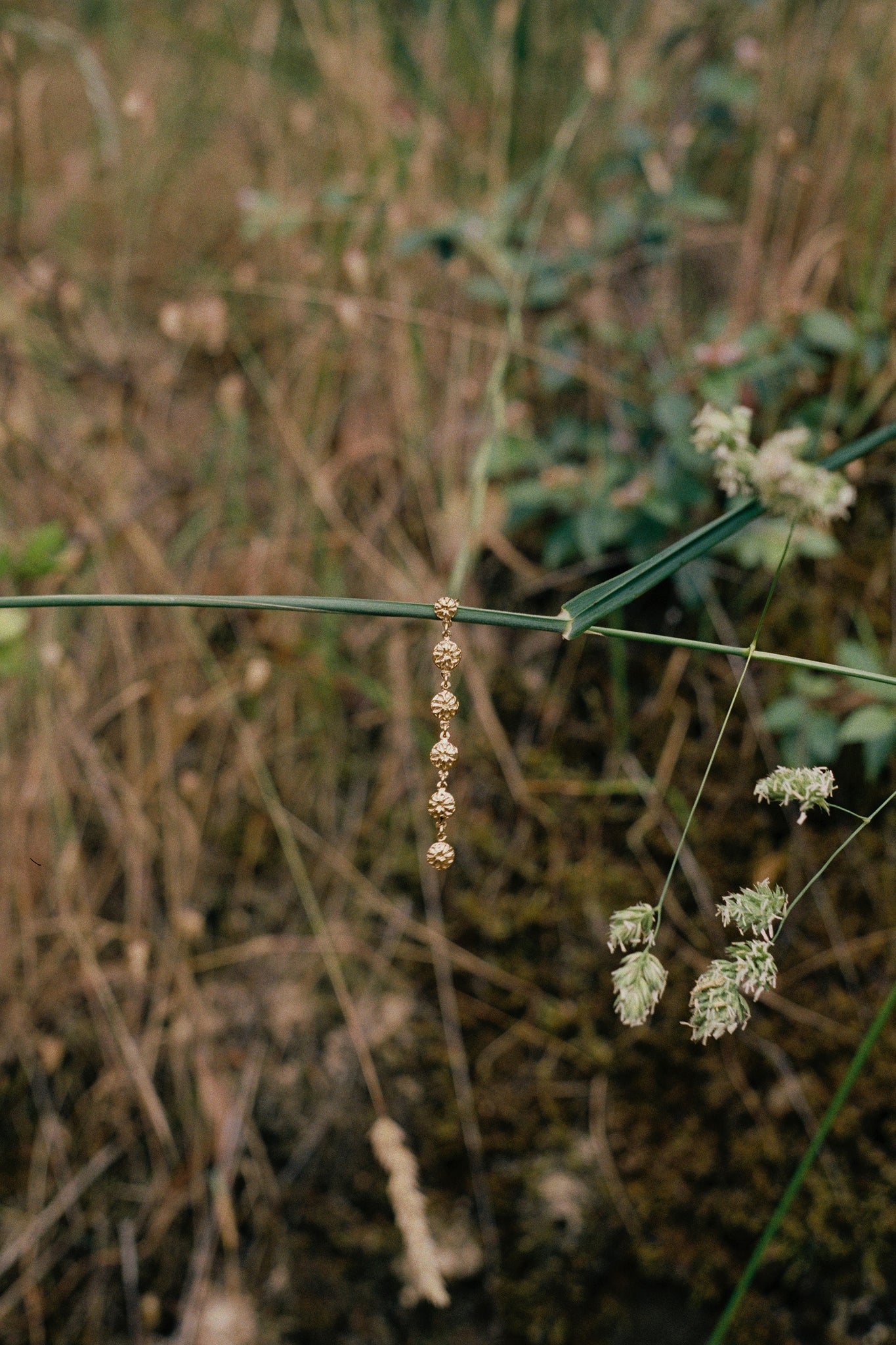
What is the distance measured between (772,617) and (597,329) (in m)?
0.48

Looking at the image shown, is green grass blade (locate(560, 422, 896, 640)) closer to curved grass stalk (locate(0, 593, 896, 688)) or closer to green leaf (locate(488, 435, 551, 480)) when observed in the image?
curved grass stalk (locate(0, 593, 896, 688))

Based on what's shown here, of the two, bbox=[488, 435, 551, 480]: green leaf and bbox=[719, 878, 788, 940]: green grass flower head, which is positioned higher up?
bbox=[488, 435, 551, 480]: green leaf

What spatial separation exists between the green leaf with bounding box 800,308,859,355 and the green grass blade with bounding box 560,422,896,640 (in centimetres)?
53

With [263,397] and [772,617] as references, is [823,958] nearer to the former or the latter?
[772,617]

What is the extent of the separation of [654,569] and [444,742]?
0.21m

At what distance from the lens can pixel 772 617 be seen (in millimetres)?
1229

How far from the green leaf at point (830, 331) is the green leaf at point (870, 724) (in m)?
0.48

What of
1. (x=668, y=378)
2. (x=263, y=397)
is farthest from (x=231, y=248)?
(x=668, y=378)

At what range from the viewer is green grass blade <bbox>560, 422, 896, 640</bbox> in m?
0.65

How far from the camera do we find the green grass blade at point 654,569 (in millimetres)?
649

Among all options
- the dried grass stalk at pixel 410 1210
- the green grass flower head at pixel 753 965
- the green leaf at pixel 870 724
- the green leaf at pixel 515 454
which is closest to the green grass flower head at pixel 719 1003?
the green grass flower head at pixel 753 965

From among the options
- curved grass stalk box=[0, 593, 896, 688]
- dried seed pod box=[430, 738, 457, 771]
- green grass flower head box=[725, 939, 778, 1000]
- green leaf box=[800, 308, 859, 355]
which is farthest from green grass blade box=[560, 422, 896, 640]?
green leaf box=[800, 308, 859, 355]

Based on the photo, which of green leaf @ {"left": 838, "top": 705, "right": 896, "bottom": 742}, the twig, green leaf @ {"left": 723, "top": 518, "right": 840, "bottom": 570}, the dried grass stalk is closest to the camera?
the dried grass stalk

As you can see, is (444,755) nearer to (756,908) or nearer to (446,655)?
(446,655)
